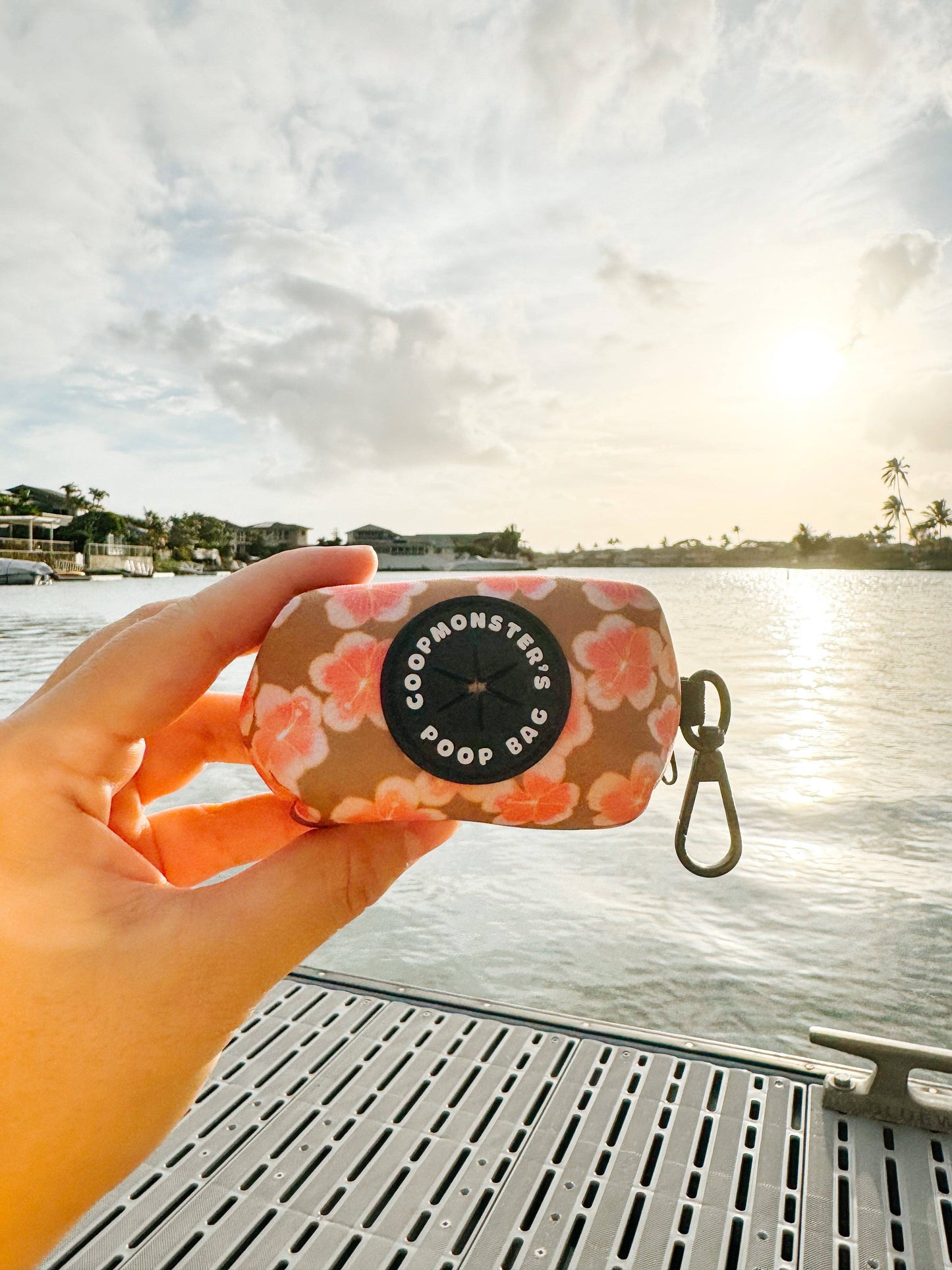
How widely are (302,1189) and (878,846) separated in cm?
309

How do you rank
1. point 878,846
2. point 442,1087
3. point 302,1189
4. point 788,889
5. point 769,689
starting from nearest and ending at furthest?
point 302,1189, point 442,1087, point 788,889, point 878,846, point 769,689

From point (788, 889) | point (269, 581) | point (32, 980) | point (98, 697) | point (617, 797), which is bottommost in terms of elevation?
point (788, 889)

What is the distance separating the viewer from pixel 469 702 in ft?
3.28

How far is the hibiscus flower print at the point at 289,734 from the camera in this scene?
1.02 m

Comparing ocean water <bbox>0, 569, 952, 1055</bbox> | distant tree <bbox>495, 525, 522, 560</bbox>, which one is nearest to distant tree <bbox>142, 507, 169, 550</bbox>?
distant tree <bbox>495, 525, 522, 560</bbox>

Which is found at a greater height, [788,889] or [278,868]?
[278,868]

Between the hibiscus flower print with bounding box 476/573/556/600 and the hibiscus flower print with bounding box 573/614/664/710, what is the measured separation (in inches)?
2.7

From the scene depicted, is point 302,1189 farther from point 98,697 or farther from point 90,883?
point 98,697

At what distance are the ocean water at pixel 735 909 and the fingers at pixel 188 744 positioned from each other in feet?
5.38

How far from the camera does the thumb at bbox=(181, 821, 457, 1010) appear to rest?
3.04 ft

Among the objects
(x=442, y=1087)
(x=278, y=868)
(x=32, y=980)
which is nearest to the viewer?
(x=32, y=980)

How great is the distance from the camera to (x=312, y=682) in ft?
3.36

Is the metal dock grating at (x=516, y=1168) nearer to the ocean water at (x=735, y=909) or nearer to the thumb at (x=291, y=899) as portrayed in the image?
the ocean water at (x=735, y=909)

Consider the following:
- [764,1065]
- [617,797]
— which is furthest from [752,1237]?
[617,797]
